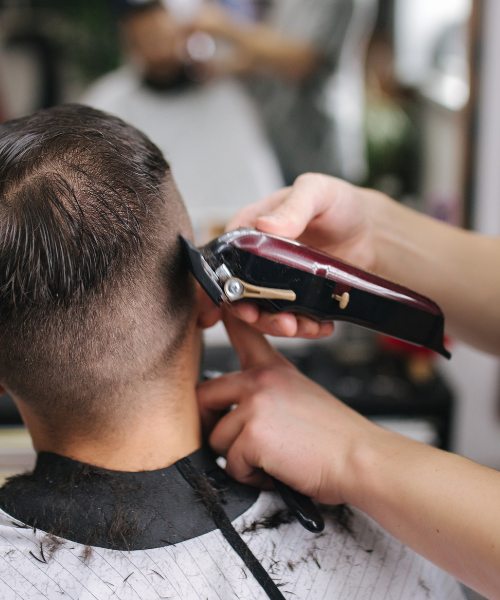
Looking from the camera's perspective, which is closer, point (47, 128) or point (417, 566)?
point (47, 128)

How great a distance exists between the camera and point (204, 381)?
858 mm

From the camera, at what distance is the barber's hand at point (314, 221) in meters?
0.71

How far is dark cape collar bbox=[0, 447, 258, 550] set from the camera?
646mm

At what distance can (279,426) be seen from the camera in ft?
2.47

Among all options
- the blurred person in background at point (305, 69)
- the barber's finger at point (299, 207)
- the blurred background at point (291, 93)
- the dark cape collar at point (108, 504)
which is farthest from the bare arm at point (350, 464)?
the blurred person in background at point (305, 69)

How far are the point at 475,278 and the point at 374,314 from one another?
461 mm

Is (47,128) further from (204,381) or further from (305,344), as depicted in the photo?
(305,344)

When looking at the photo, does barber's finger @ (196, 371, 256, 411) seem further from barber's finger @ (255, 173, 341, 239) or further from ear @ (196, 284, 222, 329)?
barber's finger @ (255, 173, 341, 239)

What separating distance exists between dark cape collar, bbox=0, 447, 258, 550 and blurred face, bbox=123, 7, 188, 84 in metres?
1.62

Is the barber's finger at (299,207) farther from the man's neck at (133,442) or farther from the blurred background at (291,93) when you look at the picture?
the blurred background at (291,93)

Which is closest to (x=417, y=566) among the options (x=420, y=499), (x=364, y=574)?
(x=364, y=574)

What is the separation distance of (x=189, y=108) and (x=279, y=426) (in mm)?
1550

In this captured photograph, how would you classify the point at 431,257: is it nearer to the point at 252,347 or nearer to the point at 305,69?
the point at 252,347

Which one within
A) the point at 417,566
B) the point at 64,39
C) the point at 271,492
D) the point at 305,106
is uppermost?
the point at 64,39
